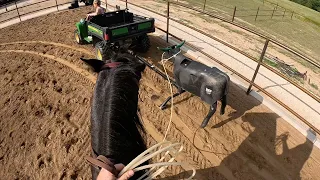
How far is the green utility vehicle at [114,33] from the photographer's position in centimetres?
617

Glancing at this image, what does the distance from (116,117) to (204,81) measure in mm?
2780

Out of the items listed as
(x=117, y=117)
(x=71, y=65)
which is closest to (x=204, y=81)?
(x=117, y=117)

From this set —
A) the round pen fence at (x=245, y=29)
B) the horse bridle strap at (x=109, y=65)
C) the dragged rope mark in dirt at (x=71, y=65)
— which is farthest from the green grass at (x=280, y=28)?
the horse bridle strap at (x=109, y=65)

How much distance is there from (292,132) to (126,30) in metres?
4.80

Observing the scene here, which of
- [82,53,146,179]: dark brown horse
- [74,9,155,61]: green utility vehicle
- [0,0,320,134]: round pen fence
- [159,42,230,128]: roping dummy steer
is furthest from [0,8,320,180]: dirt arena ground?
[82,53,146,179]: dark brown horse

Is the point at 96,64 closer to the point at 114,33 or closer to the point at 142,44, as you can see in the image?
the point at 114,33

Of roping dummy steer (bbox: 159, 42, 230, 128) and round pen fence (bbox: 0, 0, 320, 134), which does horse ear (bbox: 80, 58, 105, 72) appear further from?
round pen fence (bbox: 0, 0, 320, 134)

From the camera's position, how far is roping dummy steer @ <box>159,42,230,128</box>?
409 cm

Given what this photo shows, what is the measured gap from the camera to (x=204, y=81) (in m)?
4.23

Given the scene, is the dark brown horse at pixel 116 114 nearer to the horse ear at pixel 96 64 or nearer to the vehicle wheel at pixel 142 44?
the horse ear at pixel 96 64

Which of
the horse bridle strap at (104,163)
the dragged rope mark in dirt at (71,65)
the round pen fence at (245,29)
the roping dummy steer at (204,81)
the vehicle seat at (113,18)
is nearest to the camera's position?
the horse bridle strap at (104,163)

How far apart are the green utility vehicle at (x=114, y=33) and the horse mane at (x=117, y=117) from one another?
11.8 feet

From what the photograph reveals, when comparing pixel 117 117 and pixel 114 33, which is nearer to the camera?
pixel 117 117

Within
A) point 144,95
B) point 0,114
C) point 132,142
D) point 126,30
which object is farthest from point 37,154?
point 126,30
